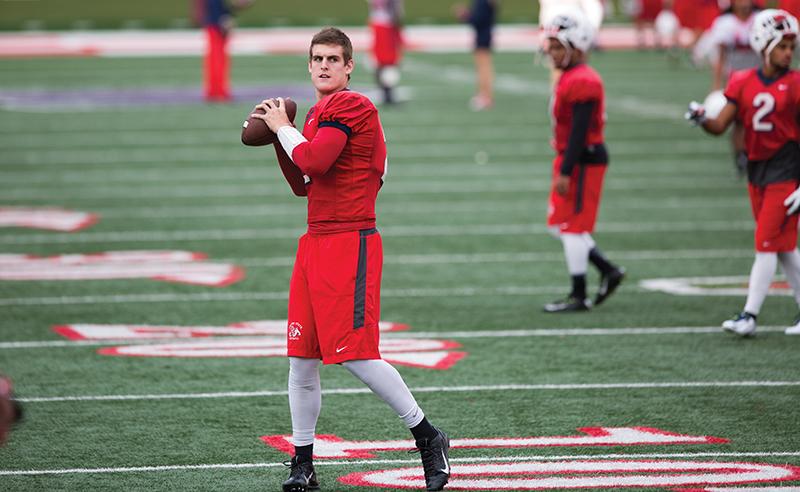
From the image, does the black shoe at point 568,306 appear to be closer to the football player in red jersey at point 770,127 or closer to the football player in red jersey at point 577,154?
the football player in red jersey at point 577,154

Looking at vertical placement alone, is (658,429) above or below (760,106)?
below

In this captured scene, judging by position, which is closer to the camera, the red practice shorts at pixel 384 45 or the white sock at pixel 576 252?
the white sock at pixel 576 252

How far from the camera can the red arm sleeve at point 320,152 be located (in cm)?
543

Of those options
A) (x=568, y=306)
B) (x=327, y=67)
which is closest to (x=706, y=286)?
(x=568, y=306)

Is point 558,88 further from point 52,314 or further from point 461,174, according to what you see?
point 461,174

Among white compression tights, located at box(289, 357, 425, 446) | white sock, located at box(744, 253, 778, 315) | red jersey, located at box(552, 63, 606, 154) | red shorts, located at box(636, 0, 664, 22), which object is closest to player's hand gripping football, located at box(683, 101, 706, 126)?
white sock, located at box(744, 253, 778, 315)

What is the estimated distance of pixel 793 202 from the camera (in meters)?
8.09

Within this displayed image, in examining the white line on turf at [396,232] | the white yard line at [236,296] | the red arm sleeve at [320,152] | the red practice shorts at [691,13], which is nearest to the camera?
the red arm sleeve at [320,152]

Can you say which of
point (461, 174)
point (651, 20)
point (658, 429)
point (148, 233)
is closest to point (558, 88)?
point (658, 429)

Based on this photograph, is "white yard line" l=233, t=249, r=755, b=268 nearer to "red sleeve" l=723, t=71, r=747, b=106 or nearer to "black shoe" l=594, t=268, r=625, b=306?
"black shoe" l=594, t=268, r=625, b=306

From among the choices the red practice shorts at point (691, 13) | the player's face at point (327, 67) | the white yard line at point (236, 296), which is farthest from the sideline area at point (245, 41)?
the player's face at point (327, 67)

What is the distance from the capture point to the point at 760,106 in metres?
8.09

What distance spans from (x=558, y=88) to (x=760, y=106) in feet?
4.76

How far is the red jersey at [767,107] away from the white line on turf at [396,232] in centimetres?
414
